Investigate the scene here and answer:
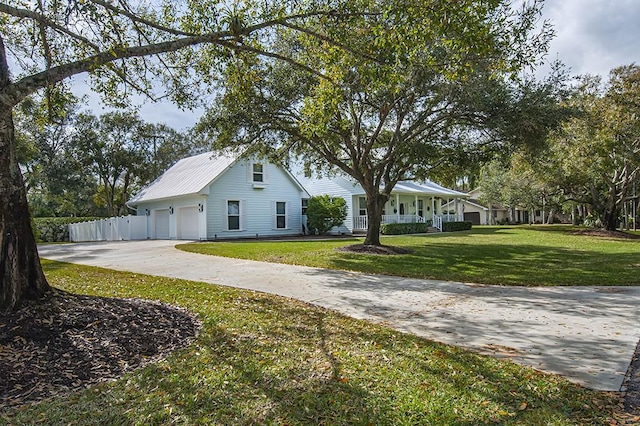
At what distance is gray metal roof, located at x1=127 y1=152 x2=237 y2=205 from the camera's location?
21125 millimetres

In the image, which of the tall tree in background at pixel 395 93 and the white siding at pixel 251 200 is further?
the white siding at pixel 251 200

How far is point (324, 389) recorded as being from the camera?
3.22m

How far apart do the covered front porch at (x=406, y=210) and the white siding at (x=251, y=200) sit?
4.01 metres

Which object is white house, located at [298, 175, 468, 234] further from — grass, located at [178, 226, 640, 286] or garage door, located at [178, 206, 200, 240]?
grass, located at [178, 226, 640, 286]

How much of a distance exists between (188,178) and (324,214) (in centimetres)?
830

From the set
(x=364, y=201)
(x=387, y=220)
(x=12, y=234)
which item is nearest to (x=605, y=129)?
(x=387, y=220)

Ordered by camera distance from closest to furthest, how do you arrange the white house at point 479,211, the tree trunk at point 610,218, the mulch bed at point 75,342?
1. the mulch bed at point 75,342
2. the tree trunk at point 610,218
3. the white house at point 479,211

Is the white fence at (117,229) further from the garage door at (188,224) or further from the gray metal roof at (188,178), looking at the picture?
the garage door at (188,224)

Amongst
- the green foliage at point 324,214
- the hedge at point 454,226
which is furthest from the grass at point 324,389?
the hedge at point 454,226

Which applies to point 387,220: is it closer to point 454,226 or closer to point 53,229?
point 454,226

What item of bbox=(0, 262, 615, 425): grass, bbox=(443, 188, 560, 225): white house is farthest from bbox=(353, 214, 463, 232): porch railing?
bbox=(0, 262, 615, 425): grass

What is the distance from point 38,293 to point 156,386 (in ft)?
7.89

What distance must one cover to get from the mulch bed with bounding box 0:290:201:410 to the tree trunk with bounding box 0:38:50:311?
205 mm

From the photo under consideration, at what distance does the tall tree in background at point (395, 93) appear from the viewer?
5.77 metres
